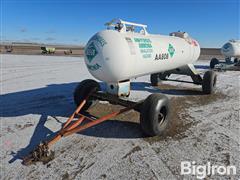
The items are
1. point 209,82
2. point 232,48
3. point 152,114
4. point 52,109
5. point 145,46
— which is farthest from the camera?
point 232,48

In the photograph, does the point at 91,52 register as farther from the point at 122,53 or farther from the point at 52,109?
the point at 52,109

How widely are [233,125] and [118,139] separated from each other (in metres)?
2.73

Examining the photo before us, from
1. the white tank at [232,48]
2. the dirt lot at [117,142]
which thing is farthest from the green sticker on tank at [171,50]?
the white tank at [232,48]

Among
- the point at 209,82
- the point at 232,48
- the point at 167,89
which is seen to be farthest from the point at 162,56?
the point at 232,48

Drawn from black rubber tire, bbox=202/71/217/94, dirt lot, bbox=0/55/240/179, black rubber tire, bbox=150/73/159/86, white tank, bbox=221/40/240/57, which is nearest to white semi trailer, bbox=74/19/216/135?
dirt lot, bbox=0/55/240/179

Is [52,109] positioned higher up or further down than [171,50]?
further down

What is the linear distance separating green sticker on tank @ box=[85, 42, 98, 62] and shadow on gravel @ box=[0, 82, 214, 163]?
1564mm

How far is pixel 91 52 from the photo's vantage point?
4.11 meters

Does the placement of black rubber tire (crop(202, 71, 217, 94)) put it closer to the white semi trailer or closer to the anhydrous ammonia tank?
the white semi trailer

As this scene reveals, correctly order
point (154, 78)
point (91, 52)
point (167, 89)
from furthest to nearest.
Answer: point (154, 78), point (167, 89), point (91, 52)

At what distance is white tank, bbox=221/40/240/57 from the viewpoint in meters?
14.3

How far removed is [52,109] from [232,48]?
1387 cm

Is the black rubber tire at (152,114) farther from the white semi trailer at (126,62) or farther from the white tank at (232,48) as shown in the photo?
the white tank at (232,48)

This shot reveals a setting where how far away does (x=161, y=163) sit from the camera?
316cm
